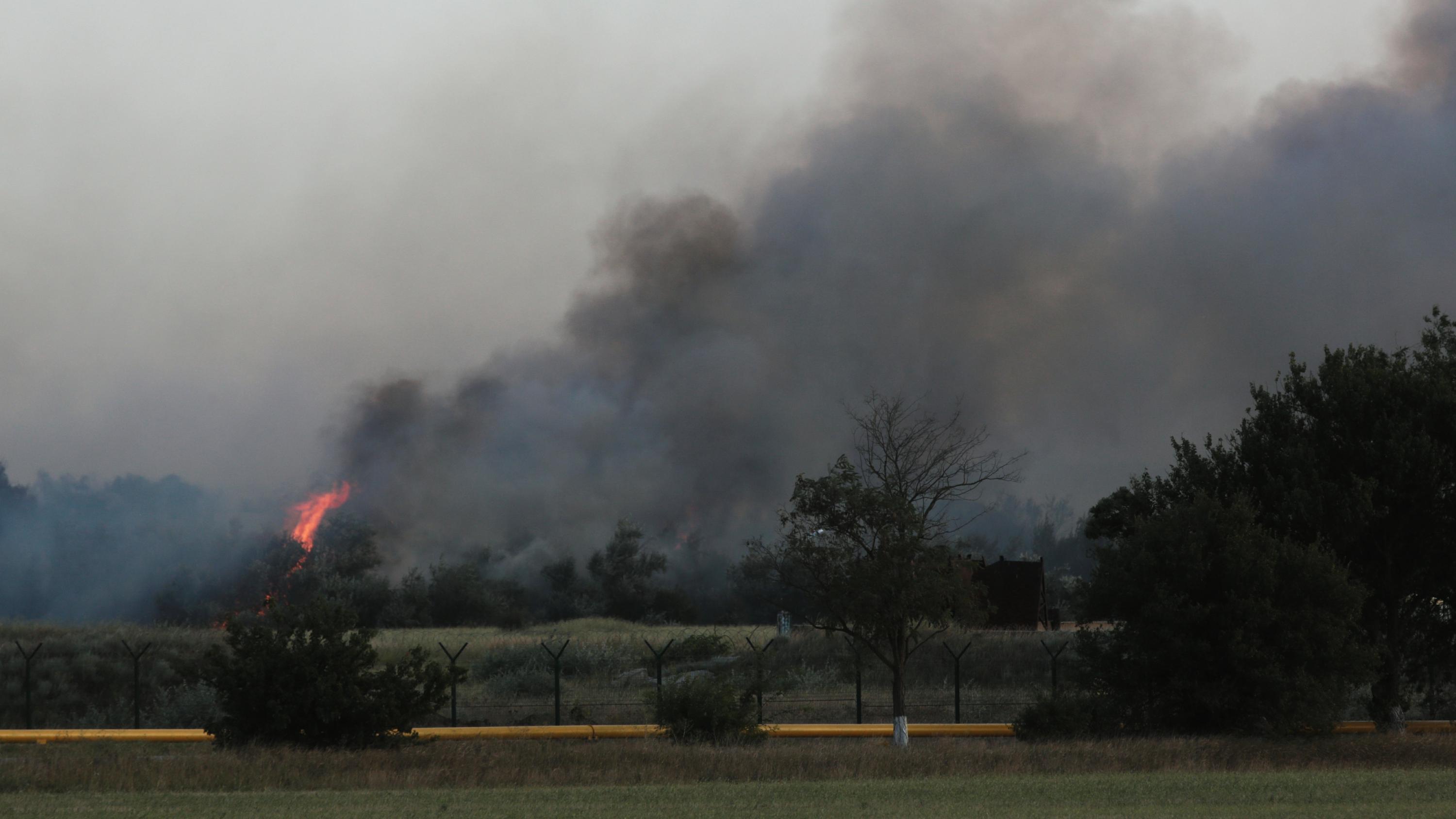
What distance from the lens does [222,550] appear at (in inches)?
3971

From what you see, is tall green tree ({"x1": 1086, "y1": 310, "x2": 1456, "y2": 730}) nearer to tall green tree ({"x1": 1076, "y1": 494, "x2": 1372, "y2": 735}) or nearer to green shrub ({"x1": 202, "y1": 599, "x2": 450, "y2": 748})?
tall green tree ({"x1": 1076, "y1": 494, "x2": 1372, "y2": 735})

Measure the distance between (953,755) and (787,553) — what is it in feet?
24.7

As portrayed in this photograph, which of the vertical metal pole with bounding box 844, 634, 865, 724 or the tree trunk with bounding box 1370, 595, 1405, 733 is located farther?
the tree trunk with bounding box 1370, 595, 1405, 733

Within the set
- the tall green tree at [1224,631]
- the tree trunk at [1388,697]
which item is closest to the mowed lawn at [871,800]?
the tall green tree at [1224,631]

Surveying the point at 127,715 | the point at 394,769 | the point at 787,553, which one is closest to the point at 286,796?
the point at 394,769

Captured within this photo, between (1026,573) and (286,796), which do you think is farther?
(1026,573)

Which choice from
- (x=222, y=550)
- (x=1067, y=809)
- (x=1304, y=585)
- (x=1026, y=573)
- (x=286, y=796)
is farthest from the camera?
(x=222, y=550)

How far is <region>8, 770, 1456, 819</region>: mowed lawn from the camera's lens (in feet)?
55.3

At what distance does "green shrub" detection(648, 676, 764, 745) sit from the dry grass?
0.81m

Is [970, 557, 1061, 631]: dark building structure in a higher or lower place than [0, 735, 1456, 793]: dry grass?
higher

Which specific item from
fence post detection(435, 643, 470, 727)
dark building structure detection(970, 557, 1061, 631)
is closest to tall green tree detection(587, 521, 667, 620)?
dark building structure detection(970, 557, 1061, 631)

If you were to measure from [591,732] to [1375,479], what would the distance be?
2086 centimetres

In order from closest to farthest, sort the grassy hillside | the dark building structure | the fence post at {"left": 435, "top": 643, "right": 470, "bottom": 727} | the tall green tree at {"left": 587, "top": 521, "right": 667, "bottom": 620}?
the fence post at {"left": 435, "top": 643, "right": 470, "bottom": 727} < the grassy hillside < the dark building structure < the tall green tree at {"left": 587, "top": 521, "right": 667, "bottom": 620}

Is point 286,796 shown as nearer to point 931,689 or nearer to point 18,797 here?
point 18,797
